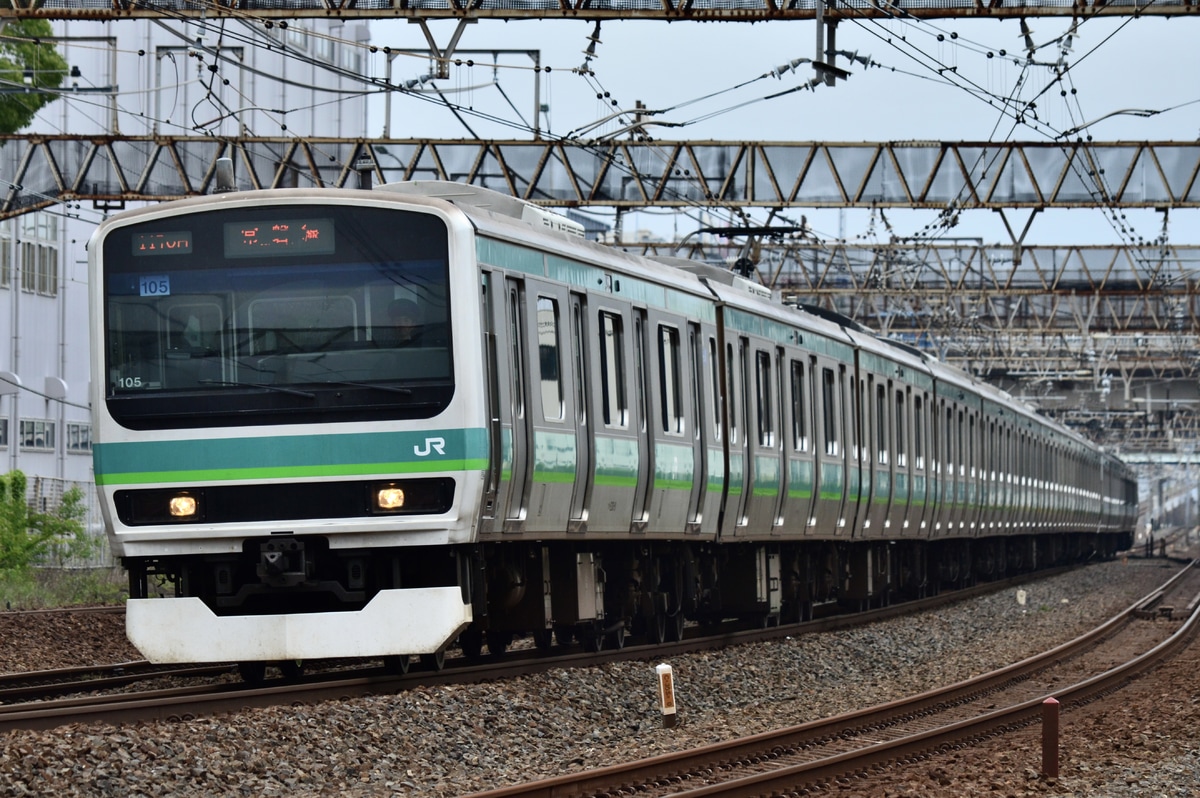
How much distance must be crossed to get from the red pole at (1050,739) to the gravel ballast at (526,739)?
12 cm

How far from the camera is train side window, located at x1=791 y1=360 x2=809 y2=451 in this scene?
1917 centimetres

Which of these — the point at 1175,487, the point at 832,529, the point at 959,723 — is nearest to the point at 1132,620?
the point at 832,529

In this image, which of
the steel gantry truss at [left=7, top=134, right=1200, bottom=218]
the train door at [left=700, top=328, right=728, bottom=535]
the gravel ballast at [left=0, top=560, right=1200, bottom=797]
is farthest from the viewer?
the steel gantry truss at [left=7, top=134, right=1200, bottom=218]

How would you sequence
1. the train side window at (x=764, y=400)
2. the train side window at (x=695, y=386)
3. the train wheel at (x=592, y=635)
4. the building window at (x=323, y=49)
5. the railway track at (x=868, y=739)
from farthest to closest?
1. the building window at (x=323, y=49)
2. the train side window at (x=764, y=400)
3. the train side window at (x=695, y=386)
4. the train wheel at (x=592, y=635)
5. the railway track at (x=868, y=739)

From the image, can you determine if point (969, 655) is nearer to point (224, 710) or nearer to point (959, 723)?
point (959, 723)

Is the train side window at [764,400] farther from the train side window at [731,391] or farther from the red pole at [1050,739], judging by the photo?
the red pole at [1050,739]

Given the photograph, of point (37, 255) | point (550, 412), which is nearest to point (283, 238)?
point (550, 412)

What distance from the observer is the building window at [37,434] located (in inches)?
1797

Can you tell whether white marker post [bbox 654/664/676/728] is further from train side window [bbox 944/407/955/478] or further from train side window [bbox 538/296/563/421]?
train side window [bbox 944/407/955/478]

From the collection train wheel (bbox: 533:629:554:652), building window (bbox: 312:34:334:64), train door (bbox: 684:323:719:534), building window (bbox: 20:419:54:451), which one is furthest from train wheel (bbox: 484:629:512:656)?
building window (bbox: 312:34:334:64)

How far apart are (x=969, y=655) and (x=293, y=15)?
9.53 metres

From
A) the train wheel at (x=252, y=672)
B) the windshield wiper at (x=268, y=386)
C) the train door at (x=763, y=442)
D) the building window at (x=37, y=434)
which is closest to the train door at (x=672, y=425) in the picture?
the train door at (x=763, y=442)

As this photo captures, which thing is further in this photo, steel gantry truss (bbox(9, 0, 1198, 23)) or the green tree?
the green tree

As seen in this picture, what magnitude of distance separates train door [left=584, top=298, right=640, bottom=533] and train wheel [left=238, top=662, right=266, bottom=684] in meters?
2.65
